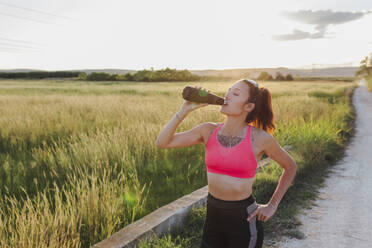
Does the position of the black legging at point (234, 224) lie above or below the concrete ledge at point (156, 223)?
above

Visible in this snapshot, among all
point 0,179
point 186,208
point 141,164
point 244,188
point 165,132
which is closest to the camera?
point 244,188

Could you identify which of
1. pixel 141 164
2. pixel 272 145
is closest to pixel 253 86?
pixel 272 145

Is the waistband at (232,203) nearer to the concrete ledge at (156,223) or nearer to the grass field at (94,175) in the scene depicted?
the concrete ledge at (156,223)

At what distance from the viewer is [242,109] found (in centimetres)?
197

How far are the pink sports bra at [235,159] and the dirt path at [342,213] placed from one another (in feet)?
5.36

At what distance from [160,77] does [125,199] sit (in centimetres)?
7395

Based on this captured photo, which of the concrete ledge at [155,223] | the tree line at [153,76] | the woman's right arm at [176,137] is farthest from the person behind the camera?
the tree line at [153,76]

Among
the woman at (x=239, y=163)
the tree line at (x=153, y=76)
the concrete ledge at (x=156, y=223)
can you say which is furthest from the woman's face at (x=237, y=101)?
the tree line at (x=153, y=76)

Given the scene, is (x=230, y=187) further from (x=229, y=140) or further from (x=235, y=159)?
(x=229, y=140)

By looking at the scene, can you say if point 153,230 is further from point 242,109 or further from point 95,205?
point 242,109

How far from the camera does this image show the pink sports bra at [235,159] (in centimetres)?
190

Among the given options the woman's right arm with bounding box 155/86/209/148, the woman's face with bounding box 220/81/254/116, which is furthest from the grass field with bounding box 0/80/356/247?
the woman's face with bounding box 220/81/254/116

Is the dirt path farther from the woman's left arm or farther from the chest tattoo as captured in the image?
the chest tattoo

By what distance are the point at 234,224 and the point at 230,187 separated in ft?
0.80
